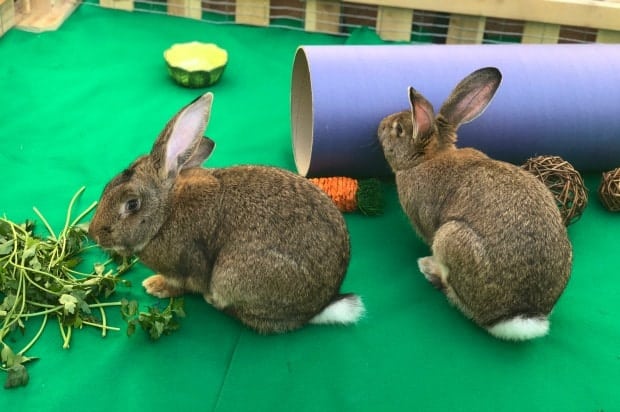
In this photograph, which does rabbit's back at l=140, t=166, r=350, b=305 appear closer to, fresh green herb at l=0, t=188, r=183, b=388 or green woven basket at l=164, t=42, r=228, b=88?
fresh green herb at l=0, t=188, r=183, b=388

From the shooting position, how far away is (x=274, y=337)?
123 inches

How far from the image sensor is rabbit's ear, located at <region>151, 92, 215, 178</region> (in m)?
Result: 2.85

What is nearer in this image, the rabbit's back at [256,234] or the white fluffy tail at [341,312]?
the rabbit's back at [256,234]

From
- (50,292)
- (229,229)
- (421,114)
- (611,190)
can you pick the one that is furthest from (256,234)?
(611,190)

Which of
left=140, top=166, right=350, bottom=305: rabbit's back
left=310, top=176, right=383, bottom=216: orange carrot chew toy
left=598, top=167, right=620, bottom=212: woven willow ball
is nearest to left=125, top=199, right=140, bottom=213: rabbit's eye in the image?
left=140, top=166, right=350, bottom=305: rabbit's back

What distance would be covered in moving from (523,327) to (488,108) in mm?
1251

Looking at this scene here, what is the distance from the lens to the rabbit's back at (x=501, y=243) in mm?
2988

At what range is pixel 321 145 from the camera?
12.3 feet

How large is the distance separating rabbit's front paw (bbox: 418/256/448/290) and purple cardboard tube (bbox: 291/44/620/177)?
62 cm

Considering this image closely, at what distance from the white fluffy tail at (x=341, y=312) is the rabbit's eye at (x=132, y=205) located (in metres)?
0.87

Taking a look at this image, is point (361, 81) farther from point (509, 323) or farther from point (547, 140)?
point (509, 323)

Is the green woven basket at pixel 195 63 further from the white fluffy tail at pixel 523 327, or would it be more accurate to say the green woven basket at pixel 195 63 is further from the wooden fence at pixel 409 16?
the white fluffy tail at pixel 523 327

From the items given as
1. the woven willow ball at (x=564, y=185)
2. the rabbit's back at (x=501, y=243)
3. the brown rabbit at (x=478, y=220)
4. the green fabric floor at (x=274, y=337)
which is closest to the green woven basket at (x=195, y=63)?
the green fabric floor at (x=274, y=337)

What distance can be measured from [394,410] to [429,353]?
36cm
